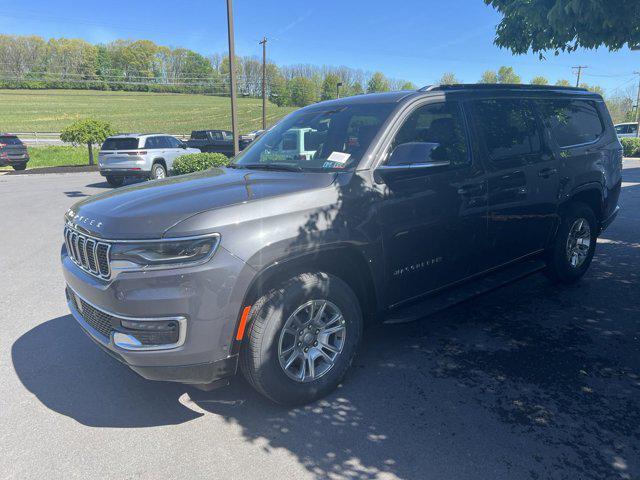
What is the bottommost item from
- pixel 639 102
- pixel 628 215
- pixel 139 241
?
pixel 628 215

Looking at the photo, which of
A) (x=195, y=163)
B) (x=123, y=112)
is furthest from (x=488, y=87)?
(x=123, y=112)

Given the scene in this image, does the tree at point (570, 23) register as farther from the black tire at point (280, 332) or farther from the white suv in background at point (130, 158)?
the white suv in background at point (130, 158)

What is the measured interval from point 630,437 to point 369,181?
85.8 inches

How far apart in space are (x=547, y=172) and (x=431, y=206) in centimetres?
166

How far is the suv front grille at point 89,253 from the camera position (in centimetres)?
269

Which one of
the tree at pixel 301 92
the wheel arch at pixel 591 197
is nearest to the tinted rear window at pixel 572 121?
the wheel arch at pixel 591 197

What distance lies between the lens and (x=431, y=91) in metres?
3.70

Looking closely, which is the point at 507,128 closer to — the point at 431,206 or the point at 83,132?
the point at 431,206

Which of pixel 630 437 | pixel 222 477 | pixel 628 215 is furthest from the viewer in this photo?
pixel 628 215

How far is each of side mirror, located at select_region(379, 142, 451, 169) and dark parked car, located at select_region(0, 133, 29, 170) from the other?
2427 cm

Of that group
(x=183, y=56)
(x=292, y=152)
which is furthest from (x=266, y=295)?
(x=183, y=56)

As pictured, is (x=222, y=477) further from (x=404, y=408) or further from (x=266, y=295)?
(x=404, y=408)

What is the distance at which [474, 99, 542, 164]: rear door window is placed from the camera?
12.9 ft

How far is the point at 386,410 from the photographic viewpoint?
9.99 ft
